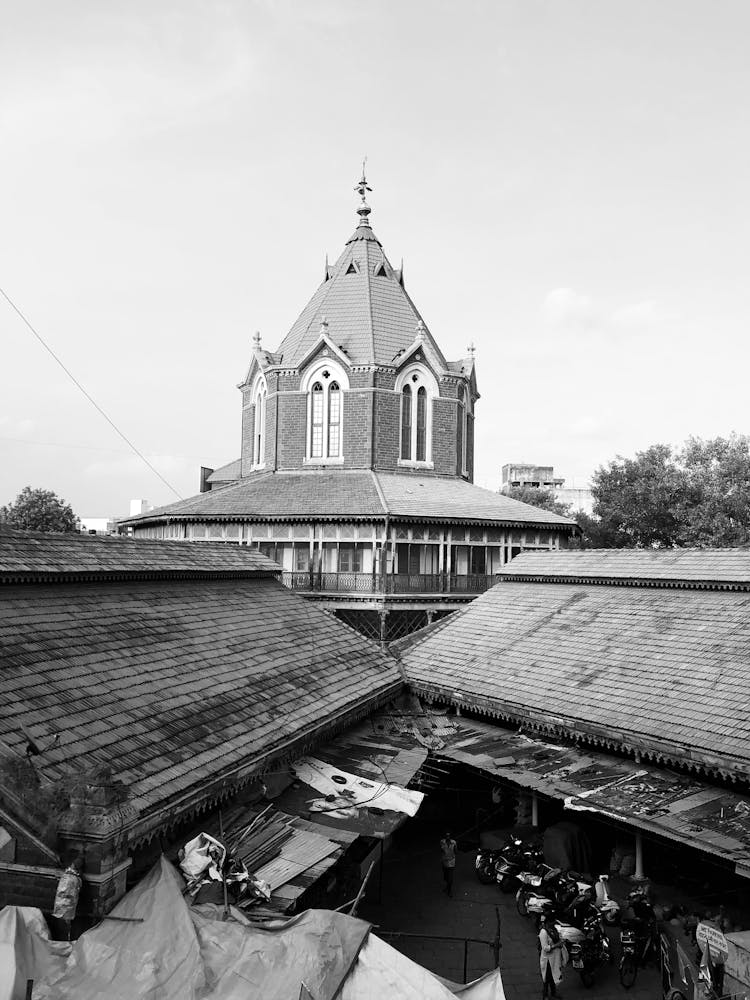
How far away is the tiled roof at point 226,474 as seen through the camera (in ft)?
146

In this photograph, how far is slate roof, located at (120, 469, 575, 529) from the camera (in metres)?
30.1

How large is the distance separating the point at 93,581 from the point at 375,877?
718 cm

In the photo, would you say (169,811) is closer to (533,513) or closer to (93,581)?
(93,581)

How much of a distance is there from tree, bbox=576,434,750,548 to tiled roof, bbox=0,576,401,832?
2614 centimetres

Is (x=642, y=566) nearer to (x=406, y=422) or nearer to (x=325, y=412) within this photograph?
(x=406, y=422)

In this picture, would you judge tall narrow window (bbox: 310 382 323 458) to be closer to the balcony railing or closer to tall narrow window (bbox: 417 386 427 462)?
tall narrow window (bbox: 417 386 427 462)

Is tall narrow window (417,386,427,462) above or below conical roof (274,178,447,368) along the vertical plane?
below

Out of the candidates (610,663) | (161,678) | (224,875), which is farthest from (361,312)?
(224,875)

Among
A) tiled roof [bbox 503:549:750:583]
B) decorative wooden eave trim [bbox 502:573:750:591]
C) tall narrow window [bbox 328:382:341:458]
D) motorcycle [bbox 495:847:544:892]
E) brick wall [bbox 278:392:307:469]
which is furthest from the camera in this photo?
brick wall [bbox 278:392:307:469]

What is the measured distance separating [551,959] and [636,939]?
52.0 inches

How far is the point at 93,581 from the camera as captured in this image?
14.0 m

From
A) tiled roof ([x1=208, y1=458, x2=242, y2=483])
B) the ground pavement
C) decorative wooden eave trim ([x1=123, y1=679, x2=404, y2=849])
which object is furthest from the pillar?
tiled roof ([x1=208, y1=458, x2=242, y2=483])

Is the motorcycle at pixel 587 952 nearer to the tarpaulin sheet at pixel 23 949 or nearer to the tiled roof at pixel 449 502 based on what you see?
the tarpaulin sheet at pixel 23 949

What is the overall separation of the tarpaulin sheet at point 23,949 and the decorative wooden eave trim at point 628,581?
1397cm
